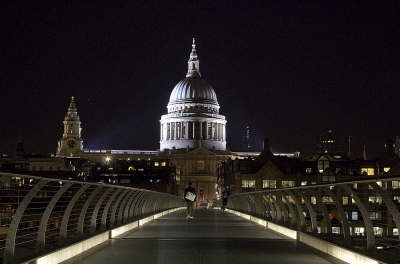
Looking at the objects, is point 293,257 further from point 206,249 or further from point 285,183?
point 285,183

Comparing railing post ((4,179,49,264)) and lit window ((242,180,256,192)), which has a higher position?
lit window ((242,180,256,192))

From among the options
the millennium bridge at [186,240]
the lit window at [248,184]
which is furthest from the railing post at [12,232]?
the lit window at [248,184]

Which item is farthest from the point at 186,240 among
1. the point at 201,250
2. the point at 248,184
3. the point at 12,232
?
the point at 248,184

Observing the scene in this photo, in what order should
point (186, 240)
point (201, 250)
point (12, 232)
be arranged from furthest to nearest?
point (186, 240) → point (201, 250) → point (12, 232)

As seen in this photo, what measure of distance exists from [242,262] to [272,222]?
10501mm

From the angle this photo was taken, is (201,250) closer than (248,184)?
Yes

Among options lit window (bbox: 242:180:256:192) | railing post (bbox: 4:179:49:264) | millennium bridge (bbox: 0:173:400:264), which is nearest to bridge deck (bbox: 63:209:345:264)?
millennium bridge (bbox: 0:173:400:264)

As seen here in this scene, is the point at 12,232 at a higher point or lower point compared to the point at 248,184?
lower

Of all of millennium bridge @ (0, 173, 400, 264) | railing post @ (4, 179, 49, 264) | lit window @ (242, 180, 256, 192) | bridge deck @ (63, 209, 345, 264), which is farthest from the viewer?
lit window @ (242, 180, 256, 192)

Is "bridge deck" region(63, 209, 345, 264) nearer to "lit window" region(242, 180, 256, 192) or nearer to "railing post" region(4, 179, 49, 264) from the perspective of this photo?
"railing post" region(4, 179, 49, 264)

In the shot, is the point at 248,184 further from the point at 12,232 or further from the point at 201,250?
A: the point at 12,232

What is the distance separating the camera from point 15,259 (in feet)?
36.1

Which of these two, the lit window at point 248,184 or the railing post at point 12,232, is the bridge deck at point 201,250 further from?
the lit window at point 248,184

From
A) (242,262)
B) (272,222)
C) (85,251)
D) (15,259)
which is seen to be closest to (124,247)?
(85,251)
